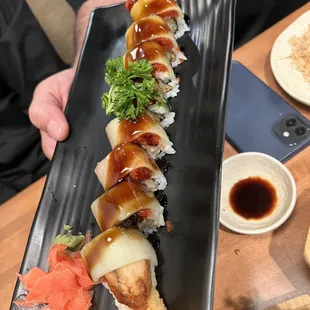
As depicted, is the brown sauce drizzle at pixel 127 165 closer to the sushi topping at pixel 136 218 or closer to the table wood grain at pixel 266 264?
the sushi topping at pixel 136 218

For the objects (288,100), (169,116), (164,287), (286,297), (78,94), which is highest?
(78,94)

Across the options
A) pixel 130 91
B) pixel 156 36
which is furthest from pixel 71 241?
pixel 156 36

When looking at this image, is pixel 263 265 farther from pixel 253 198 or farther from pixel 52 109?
pixel 52 109

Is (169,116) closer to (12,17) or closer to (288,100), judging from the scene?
(288,100)

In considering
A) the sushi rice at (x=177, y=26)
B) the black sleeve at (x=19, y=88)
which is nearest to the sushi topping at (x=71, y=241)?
the black sleeve at (x=19, y=88)

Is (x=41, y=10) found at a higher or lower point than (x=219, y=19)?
higher

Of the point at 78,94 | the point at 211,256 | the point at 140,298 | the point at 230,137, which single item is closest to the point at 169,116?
the point at 230,137
